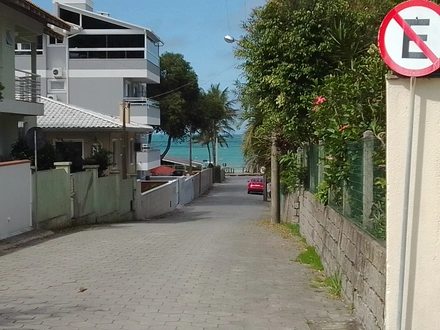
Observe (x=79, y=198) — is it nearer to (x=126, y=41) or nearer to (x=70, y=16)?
(x=126, y=41)

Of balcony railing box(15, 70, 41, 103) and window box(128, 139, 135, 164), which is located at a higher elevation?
balcony railing box(15, 70, 41, 103)

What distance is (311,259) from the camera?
12789 millimetres

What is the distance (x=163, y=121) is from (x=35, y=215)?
4890 cm

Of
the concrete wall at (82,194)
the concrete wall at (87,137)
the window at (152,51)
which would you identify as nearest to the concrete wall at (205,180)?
the window at (152,51)

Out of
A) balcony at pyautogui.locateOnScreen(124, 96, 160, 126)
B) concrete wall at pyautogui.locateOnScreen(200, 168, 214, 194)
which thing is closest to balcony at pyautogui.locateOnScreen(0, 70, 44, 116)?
balcony at pyautogui.locateOnScreen(124, 96, 160, 126)

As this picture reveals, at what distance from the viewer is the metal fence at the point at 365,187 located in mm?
7723

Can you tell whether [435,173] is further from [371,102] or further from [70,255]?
[70,255]

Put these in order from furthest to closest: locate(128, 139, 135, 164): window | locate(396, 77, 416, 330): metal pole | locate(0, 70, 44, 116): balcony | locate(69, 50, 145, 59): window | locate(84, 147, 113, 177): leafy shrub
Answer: locate(69, 50, 145, 59): window
locate(128, 139, 135, 164): window
locate(84, 147, 113, 177): leafy shrub
locate(0, 70, 44, 116): balcony
locate(396, 77, 416, 330): metal pole

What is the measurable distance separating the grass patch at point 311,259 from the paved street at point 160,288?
22cm

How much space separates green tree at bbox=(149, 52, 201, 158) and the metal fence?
5515 cm

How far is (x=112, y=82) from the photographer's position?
4969 cm

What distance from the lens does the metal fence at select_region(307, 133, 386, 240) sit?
304 inches

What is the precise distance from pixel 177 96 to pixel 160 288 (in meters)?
57.1

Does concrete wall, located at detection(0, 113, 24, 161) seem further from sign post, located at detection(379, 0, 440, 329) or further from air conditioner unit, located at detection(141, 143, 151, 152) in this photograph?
air conditioner unit, located at detection(141, 143, 151, 152)
